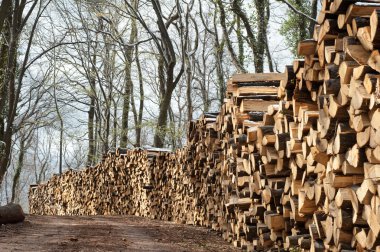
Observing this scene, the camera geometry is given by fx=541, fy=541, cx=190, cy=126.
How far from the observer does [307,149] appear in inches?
190

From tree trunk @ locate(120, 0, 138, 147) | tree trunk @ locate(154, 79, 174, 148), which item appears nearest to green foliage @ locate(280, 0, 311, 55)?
tree trunk @ locate(154, 79, 174, 148)

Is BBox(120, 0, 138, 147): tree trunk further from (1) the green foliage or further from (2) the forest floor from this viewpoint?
(2) the forest floor

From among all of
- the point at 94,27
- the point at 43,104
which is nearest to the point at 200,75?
the point at 94,27

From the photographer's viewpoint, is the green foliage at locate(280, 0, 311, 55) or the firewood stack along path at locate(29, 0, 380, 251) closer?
the firewood stack along path at locate(29, 0, 380, 251)

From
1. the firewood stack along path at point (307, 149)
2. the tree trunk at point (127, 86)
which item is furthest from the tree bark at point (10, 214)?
the tree trunk at point (127, 86)

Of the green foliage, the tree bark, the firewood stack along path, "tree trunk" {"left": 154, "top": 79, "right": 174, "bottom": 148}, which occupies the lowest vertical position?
the tree bark

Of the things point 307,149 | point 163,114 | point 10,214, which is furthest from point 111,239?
point 163,114

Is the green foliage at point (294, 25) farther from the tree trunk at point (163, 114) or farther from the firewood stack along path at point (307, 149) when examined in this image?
the firewood stack along path at point (307, 149)

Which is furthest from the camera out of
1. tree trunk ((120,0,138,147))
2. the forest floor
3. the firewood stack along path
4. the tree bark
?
tree trunk ((120,0,138,147))

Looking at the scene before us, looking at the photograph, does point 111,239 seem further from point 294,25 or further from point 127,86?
point 127,86

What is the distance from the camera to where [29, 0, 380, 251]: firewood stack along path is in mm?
3703

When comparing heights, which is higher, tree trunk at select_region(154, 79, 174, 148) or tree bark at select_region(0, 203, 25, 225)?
tree trunk at select_region(154, 79, 174, 148)

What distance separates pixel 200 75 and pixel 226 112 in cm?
2678

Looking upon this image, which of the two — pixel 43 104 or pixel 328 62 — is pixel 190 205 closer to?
pixel 328 62
